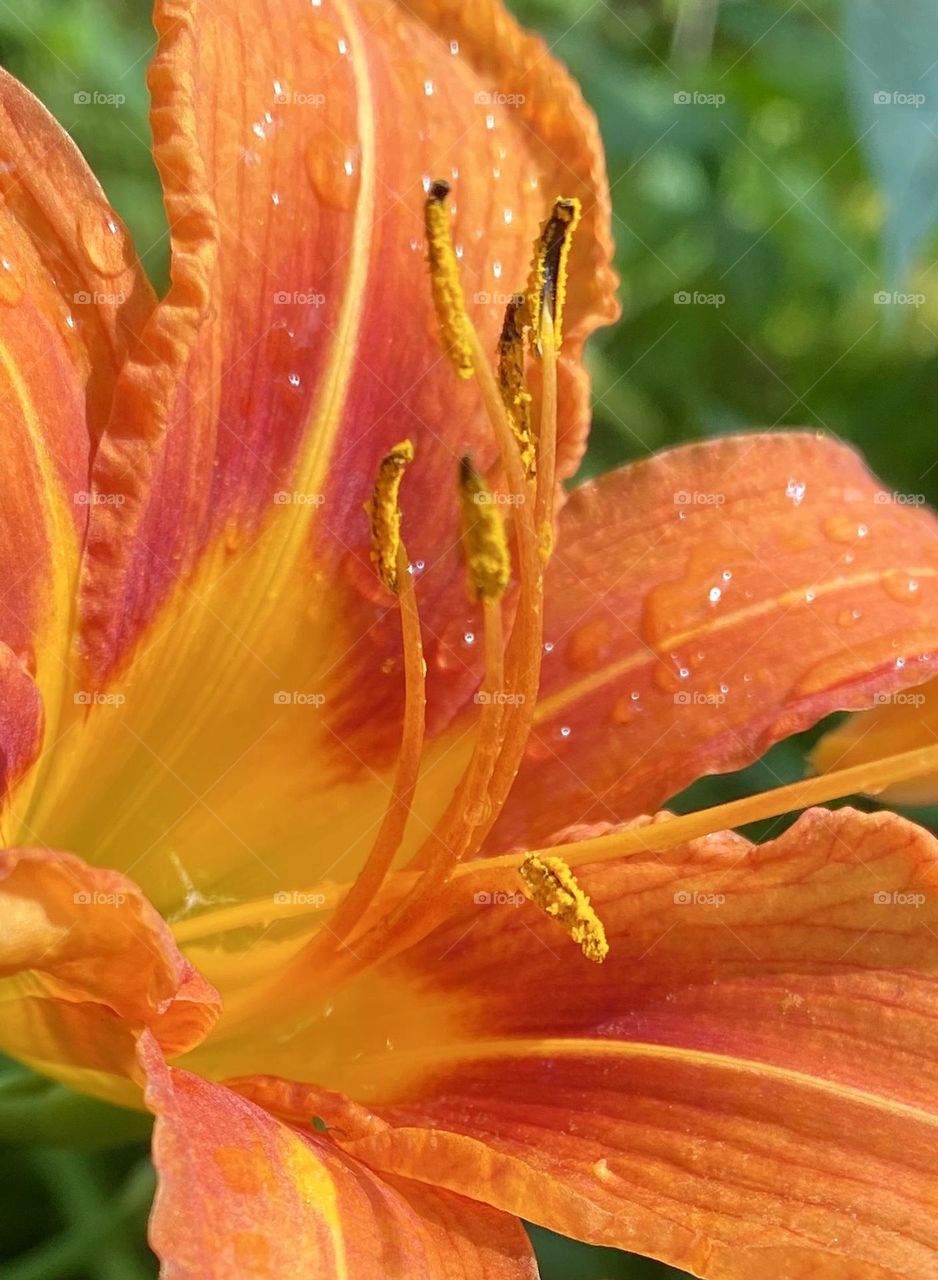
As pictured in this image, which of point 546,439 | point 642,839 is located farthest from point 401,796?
point 546,439

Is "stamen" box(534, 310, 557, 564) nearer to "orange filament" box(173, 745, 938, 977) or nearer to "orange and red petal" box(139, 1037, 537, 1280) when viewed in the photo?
"orange filament" box(173, 745, 938, 977)

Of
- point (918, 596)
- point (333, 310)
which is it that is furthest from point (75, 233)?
point (918, 596)

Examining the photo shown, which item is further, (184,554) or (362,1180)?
(184,554)

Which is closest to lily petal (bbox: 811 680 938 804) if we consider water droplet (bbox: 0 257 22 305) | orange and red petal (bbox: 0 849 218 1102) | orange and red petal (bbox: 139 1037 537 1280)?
orange and red petal (bbox: 139 1037 537 1280)

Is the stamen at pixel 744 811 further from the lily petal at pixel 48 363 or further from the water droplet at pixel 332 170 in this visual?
the water droplet at pixel 332 170

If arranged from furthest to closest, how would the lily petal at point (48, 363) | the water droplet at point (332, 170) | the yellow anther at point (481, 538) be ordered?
the water droplet at point (332, 170), the lily petal at point (48, 363), the yellow anther at point (481, 538)

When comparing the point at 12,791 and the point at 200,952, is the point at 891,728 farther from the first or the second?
the point at 12,791

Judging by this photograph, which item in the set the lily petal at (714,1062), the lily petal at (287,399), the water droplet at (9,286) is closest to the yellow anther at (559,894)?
A: the lily petal at (714,1062)
